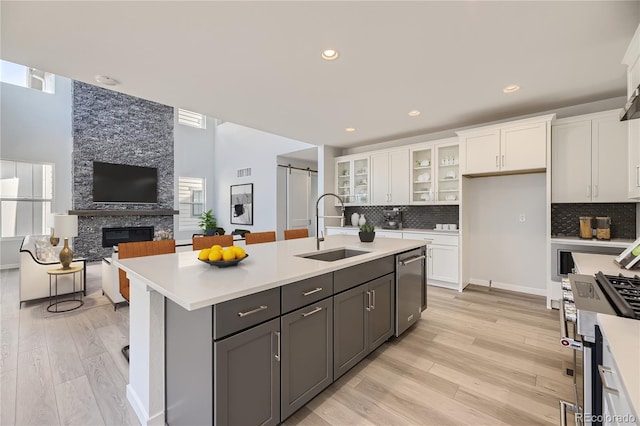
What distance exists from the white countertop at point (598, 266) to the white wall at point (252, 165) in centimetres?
488

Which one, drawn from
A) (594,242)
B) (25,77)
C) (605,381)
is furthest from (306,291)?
(25,77)

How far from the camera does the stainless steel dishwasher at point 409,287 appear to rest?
258 centimetres

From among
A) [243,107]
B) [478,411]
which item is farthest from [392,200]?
[478,411]

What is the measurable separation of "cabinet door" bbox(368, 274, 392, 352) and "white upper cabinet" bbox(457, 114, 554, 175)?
2559 millimetres

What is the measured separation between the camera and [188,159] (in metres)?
8.42

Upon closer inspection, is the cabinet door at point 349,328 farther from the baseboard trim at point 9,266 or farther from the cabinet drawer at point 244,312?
the baseboard trim at point 9,266

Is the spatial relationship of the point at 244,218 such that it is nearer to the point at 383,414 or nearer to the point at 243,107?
the point at 243,107

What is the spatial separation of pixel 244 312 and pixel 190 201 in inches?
323

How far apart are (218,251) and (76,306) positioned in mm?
3225

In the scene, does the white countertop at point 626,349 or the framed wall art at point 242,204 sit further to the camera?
A: the framed wall art at point 242,204

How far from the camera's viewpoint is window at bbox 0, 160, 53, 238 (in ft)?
18.5

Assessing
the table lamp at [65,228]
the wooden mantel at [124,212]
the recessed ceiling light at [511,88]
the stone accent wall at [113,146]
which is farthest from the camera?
the stone accent wall at [113,146]

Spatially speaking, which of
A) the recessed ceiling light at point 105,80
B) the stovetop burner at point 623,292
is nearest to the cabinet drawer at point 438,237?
the stovetop burner at point 623,292

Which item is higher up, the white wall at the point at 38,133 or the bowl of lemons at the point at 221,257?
the white wall at the point at 38,133
